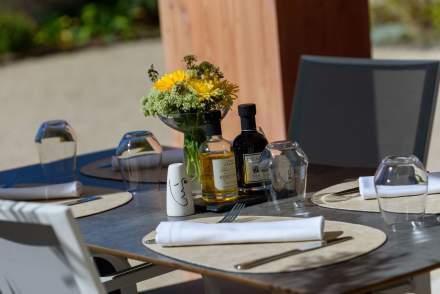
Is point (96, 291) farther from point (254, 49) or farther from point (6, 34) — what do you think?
point (6, 34)

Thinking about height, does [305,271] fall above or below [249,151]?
below

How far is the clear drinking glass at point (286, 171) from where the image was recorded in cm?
217

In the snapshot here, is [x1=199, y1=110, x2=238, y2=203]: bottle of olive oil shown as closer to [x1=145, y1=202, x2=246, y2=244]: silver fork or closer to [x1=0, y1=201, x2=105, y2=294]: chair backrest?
[x1=145, y1=202, x2=246, y2=244]: silver fork

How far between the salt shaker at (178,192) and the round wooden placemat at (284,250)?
0.23m

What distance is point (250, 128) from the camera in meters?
2.35

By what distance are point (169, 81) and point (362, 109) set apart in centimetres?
91

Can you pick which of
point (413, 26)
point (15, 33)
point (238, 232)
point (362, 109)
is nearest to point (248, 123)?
point (238, 232)

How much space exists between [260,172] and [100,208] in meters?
0.40

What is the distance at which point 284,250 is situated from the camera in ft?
6.13

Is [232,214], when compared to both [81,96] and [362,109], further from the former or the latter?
[81,96]

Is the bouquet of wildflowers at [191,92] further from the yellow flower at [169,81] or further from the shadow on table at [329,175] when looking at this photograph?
the shadow on table at [329,175]

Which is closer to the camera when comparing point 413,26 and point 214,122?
point 214,122

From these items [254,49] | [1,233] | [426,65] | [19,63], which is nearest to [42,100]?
[19,63]

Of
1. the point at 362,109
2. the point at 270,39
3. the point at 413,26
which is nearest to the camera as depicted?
the point at 362,109
